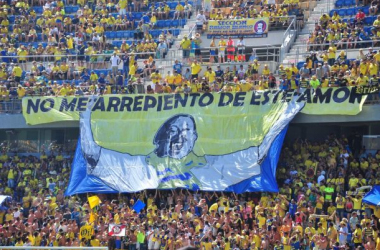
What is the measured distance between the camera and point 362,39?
32.0m

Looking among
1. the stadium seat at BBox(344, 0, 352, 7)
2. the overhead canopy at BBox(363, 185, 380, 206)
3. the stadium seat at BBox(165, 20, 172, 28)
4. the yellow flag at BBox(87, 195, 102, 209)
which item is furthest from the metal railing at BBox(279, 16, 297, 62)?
the overhead canopy at BBox(363, 185, 380, 206)

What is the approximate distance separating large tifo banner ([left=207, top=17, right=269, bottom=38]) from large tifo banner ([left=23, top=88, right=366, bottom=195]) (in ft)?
19.8

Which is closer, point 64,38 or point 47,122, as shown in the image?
point 47,122

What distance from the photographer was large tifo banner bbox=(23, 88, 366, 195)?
28.9 meters

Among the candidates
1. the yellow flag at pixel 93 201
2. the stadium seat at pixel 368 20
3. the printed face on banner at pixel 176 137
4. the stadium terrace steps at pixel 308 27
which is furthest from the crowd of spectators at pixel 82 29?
the yellow flag at pixel 93 201

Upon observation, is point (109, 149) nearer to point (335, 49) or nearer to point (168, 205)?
point (168, 205)

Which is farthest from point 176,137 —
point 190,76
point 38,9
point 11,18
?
point 38,9

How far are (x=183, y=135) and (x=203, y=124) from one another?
2.50 feet

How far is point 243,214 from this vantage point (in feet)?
88.0

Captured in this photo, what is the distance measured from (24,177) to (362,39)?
12.5 meters

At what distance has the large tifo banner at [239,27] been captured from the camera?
3562cm

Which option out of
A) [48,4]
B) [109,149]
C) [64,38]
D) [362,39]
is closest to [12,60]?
[64,38]

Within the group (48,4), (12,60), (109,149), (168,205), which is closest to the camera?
(168,205)

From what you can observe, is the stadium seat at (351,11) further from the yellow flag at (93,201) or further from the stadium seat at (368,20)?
the yellow flag at (93,201)
